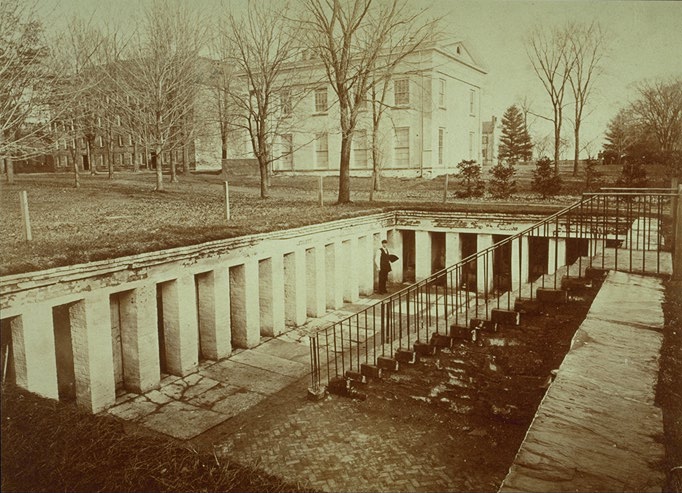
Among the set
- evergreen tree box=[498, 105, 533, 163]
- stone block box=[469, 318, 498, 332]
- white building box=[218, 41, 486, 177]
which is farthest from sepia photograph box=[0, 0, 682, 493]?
evergreen tree box=[498, 105, 533, 163]

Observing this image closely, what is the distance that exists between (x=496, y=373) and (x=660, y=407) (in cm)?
315

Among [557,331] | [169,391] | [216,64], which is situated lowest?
[169,391]

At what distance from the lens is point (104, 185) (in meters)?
24.1

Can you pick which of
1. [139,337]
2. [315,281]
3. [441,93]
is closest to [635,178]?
[315,281]

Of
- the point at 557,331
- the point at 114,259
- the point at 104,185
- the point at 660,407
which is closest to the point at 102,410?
the point at 114,259

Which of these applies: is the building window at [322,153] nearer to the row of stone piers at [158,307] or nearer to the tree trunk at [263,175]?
the tree trunk at [263,175]

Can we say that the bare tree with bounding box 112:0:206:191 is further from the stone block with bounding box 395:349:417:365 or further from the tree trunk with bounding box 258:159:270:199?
the stone block with bounding box 395:349:417:365

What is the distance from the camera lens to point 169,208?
688 inches

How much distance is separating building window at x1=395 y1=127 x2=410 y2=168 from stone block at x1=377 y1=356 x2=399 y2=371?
22350 millimetres

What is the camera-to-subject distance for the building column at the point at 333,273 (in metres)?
14.5

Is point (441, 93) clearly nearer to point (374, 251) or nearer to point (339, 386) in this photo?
point (374, 251)

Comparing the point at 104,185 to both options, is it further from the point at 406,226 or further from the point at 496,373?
the point at 496,373

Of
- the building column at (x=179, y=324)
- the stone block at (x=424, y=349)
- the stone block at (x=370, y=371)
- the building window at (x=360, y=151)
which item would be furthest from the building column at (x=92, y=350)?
the building window at (x=360, y=151)

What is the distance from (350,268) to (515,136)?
150 feet
